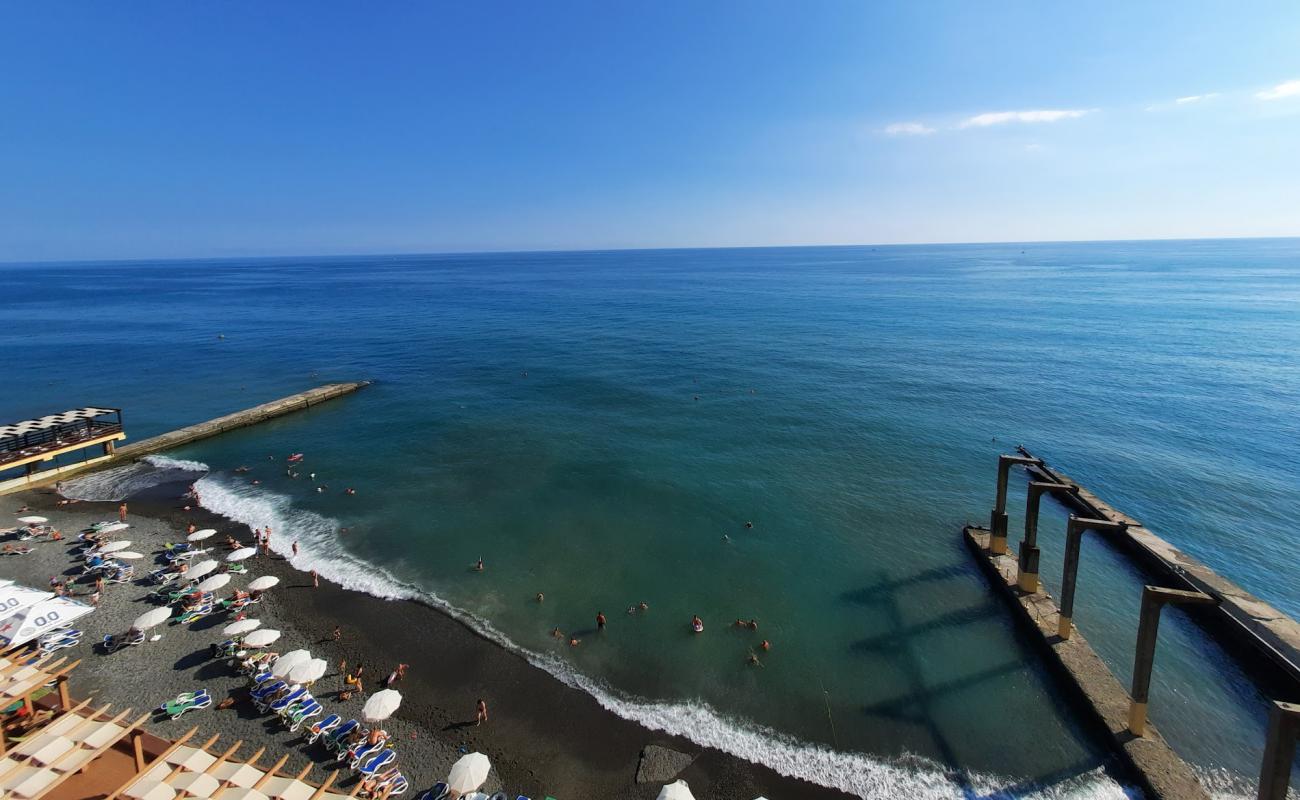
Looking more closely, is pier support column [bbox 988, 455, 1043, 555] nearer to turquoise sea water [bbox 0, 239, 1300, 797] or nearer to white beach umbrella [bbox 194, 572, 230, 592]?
turquoise sea water [bbox 0, 239, 1300, 797]

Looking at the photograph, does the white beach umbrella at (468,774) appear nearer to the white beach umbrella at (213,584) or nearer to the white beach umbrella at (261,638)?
the white beach umbrella at (261,638)

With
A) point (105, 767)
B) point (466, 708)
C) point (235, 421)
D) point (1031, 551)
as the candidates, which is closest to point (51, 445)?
point (235, 421)

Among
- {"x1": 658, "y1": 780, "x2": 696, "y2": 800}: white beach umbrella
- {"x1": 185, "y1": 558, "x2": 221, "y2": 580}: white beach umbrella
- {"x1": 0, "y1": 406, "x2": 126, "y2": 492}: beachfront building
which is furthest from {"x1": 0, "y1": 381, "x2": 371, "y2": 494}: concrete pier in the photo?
{"x1": 658, "y1": 780, "x2": 696, "y2": 800}: white beach umbrella

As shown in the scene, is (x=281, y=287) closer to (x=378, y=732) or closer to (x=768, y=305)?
(x=768, y=305)

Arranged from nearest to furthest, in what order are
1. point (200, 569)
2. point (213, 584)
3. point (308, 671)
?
point (308, 671)
point (213, 584)
point (200, 569)

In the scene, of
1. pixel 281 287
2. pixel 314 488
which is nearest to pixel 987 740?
pixel 314 488

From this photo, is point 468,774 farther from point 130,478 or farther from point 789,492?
point 130,478

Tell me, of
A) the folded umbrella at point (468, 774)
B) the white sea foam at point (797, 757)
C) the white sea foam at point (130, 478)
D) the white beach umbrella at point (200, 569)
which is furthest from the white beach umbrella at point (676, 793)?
the white sea foam at point (130, 478)
